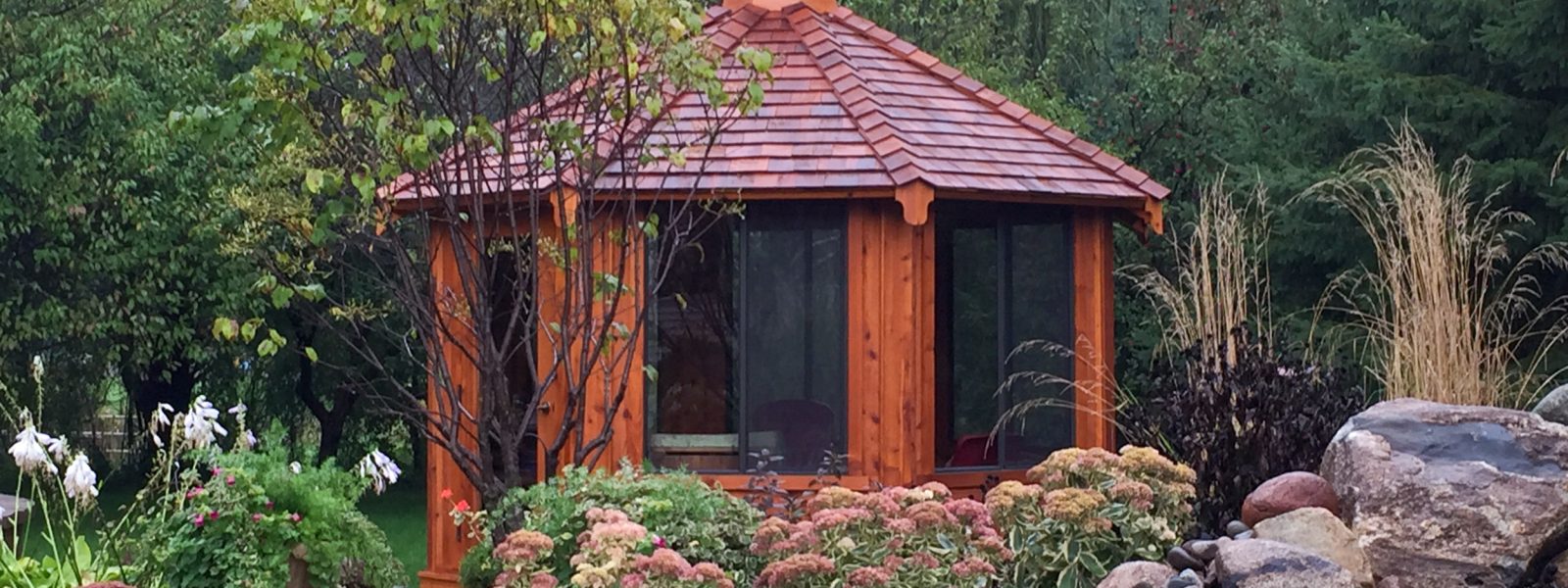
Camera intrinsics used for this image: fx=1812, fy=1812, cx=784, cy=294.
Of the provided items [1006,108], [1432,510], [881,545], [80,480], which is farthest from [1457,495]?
[80,480]

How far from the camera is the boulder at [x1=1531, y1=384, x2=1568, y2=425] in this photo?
21.2ft

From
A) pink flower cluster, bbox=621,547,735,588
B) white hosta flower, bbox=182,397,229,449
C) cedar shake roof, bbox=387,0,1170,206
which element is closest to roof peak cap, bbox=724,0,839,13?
cedar shake roof, bbox=387,0,1170,206

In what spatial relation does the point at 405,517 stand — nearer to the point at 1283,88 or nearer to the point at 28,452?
the point at 1283,88

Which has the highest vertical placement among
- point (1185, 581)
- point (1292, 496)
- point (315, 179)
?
point (315, 179)

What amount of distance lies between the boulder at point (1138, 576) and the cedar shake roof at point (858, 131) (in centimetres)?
267

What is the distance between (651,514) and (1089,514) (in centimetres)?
143

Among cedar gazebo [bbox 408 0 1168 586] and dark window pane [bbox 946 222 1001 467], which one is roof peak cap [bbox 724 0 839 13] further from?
dark window pane [bbox 946 222 1001 467]

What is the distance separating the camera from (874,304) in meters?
8.07

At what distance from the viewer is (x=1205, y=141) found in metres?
14.3

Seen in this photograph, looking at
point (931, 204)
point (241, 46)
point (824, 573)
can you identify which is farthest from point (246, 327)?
point (931, 204)

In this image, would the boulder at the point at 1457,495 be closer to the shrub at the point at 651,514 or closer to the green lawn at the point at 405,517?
the shrub at the point at 651,514

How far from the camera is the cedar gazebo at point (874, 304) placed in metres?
8.08

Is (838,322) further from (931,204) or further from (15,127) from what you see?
(15,127)

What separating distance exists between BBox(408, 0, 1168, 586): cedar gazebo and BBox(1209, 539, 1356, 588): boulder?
267cm
